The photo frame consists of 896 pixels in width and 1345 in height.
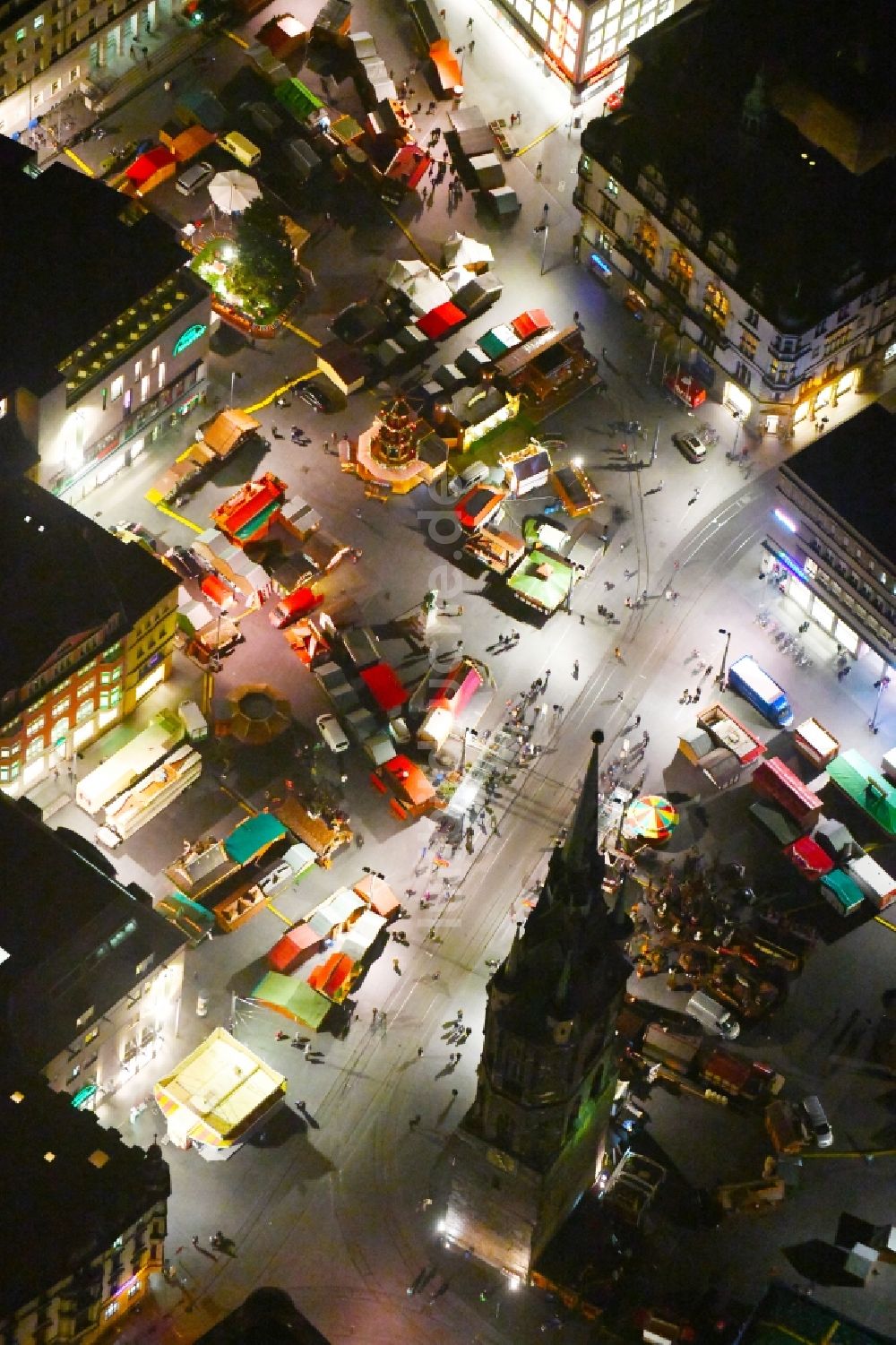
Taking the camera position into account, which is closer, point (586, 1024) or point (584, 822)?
point (584, 822)

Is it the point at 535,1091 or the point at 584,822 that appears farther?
the point at 535,1091

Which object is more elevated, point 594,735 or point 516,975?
point 594,735

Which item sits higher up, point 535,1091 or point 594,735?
point 594,735

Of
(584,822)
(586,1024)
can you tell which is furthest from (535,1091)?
(584,822)

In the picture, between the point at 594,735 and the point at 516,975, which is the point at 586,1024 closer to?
the point at 516,975

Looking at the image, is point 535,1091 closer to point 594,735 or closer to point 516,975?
point 516,975

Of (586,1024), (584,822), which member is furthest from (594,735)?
(586,1024)
